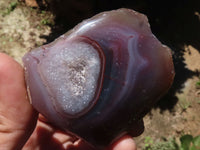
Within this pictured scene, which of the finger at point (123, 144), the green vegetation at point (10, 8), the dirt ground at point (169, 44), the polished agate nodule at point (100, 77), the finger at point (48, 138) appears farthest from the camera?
the green vegetation at point (10, 8)

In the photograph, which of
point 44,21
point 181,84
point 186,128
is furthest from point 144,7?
point 186,128

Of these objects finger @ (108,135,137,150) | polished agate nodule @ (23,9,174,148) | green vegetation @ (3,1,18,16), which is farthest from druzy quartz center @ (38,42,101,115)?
green vegetation @ (3,1,18,16)

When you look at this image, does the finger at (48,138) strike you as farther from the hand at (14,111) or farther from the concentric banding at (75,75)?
the concentric banding at (75,75)

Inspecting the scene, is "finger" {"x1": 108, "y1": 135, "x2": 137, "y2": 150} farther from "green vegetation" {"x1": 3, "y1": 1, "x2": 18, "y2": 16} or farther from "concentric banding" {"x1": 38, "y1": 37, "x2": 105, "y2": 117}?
"green vegetation" {"x1": 3, "y1": 1, "x2": 18, "y2": 16}

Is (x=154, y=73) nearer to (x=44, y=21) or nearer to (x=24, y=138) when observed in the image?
(x=24, y=138)

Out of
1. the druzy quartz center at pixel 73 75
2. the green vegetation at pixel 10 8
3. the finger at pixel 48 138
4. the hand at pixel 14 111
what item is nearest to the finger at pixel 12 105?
the hand at pixel 14 111

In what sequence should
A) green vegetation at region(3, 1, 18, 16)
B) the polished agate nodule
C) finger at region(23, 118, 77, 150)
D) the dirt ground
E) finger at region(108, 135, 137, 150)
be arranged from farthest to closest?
green vegetation at region(3, 1, 18, 16), the dirt ground, finger at region(23, 118, 77, 150), finger at region(108, 135, 137, 150), the polished agate nodule

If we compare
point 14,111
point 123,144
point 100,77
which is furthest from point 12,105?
point 123,144
